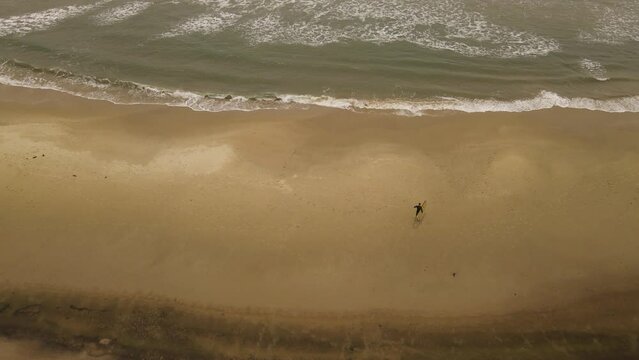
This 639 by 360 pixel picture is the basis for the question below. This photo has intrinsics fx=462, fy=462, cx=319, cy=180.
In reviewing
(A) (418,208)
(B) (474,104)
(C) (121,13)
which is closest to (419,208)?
(A) (418,208)

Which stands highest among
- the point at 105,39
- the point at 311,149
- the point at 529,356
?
the point at 105,39

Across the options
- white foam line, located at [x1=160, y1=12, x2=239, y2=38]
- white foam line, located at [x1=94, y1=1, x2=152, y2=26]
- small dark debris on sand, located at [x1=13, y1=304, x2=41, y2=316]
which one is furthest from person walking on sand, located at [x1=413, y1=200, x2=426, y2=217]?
white foam line, located at [x1=94, y1=1, x2=152, y2=26]

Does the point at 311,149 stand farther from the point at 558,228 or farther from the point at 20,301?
the point at 20,301

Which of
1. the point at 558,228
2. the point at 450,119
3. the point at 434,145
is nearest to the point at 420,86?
the point at 450,119

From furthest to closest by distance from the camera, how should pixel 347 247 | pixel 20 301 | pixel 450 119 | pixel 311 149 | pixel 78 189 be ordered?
pixel 450 119, pixel 311 149, pixel 78 189, pixel 347 247, pixel 20 301

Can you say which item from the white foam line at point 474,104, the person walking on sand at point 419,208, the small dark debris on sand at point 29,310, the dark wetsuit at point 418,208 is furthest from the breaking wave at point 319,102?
the small dark debris on sand at point 29,310

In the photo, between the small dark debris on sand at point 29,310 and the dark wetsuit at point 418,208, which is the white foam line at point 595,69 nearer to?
the dark wetsuit at point 418,208
